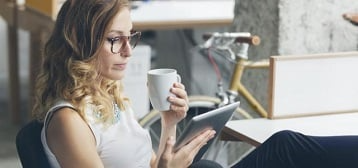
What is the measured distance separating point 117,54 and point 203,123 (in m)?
0.27

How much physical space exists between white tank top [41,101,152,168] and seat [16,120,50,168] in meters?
0.02

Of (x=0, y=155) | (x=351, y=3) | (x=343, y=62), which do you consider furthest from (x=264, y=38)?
(x=0, y=155)

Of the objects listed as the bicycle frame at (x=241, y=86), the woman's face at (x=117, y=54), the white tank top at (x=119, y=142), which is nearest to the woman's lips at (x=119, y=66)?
the woman's face at (x=117, y=54)

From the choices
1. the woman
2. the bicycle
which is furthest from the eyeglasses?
the bicycle

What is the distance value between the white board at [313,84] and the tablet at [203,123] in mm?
524

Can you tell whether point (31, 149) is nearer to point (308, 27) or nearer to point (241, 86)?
point (241, 86)

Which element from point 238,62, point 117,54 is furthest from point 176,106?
point 238,62

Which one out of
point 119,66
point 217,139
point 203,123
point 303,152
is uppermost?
point 119,66

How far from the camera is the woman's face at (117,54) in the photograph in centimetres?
205

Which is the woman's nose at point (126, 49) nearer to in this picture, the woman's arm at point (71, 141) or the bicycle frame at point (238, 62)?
the woman's arm at point (71, 141)

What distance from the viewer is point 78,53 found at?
2025 millimetres

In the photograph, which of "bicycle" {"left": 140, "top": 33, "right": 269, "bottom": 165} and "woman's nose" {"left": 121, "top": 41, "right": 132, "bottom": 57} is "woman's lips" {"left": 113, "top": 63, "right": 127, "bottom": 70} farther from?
"bicycle" {"left": 140, "top": 33, "right": 269, "bottom": 165}

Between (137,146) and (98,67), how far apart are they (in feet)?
0.77

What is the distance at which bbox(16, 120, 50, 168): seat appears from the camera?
6.47 ft
